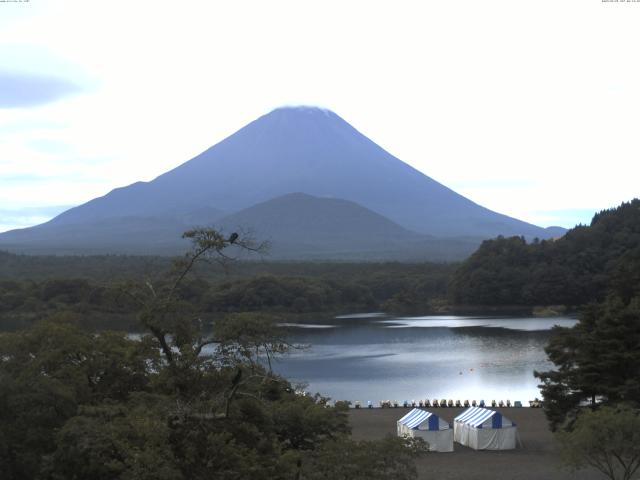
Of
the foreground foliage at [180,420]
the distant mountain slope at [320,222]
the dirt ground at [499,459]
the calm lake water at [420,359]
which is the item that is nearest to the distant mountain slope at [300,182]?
the distant mountain slope at [320,222]

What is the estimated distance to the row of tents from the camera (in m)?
16.5

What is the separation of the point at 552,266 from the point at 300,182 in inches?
3672

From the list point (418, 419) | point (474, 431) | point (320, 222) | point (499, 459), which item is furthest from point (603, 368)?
point (320, 222)

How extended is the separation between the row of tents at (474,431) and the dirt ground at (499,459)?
8.0 inches

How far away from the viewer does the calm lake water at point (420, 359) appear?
86.8 feet

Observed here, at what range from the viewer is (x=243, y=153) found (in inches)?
6097

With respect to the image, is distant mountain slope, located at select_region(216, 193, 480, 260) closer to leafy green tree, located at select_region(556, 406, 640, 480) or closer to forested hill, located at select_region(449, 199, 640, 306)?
forested hill, located at select_region(449, 199, 640, 306)

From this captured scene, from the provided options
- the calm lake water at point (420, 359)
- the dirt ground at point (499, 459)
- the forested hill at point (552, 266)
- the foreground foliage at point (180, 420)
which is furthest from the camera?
the forested hill at point (552, 266)

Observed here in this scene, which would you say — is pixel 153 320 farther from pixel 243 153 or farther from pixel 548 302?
pixel 243 153

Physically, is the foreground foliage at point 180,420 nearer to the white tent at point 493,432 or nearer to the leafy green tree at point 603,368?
the white tent at point 493,432

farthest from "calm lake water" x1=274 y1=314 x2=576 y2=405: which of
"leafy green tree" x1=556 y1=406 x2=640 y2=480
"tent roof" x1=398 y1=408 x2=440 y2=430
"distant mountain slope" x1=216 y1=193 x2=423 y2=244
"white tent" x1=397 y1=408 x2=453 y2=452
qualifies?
"distant mountain slope" x1=216 y1=193 x2=423 y2=244

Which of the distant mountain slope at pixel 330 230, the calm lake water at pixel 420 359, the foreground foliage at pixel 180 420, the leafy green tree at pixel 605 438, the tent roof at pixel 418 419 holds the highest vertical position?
the distant mountain slope at pixel 330 230

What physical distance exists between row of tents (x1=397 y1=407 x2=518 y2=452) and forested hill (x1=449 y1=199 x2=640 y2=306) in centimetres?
4112

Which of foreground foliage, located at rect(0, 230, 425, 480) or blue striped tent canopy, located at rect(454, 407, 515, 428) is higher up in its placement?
foreground foliage, located at rect(0, 230, 425, 480)
